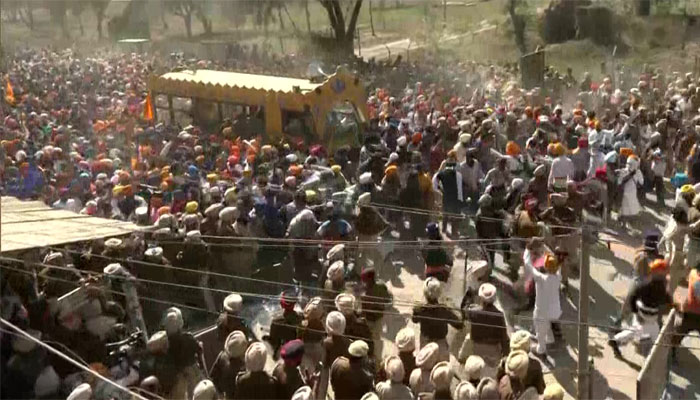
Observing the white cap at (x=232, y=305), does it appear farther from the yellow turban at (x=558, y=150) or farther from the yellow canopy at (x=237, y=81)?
the yellow canopy at (x=237, y=81)

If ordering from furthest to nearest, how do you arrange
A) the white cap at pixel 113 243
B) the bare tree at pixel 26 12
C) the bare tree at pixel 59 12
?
the bare tree at pixel 26 12
the bare tree at pixel 59 12
the white cap at pixel 113 243

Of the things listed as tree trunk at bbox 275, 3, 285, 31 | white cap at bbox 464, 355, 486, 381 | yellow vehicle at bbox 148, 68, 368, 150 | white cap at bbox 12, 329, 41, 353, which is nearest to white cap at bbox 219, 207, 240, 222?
white cap at bbox 12, 329, 41, 353

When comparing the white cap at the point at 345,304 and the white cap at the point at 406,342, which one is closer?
the white cap at the point at 406,342

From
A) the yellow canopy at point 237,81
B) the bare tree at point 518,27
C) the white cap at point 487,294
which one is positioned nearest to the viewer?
the white cap at point 487,294

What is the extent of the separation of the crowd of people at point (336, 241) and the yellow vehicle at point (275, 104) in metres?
0.34

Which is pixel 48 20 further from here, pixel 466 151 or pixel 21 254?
pixel 21 254

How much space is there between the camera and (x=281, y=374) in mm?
6629

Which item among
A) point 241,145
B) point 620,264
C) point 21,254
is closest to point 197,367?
point 21,254

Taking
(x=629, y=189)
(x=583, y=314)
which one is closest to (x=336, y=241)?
(x=583, y=314)

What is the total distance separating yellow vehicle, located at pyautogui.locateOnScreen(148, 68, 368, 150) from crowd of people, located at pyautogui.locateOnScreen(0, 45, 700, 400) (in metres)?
0.34

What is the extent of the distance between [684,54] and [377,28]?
17599 mm

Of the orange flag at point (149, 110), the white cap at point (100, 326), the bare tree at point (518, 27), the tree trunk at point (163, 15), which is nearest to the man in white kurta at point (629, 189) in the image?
the white cap at point (100, 326)

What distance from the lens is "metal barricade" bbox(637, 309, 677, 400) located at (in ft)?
23.1

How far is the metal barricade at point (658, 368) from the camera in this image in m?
7.05
